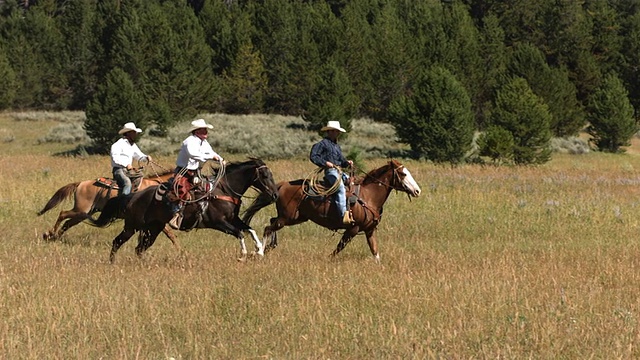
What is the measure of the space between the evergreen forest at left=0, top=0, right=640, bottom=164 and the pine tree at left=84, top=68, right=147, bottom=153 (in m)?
0.08

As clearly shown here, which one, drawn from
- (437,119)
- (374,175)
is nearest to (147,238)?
(374,175)

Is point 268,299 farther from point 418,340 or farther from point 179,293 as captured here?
point 418,340

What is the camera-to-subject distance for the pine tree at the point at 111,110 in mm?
39031

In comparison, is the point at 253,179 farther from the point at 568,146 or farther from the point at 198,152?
the point at 568,146

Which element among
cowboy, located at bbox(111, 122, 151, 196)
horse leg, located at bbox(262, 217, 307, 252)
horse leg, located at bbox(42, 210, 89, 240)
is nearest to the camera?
horse leg, located at bbox(262, 217, 307, 252)

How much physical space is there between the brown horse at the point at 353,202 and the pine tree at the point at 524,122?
28.5 meters

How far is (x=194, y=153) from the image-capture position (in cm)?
1144

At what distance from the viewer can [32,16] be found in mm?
73438

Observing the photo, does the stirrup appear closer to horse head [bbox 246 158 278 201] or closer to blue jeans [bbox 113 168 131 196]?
horse head [bbox 246 158 278 201]

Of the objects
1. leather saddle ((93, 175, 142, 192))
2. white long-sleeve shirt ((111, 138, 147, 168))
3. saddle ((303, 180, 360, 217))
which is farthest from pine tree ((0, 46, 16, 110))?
saddle ((303, 180, 360, 217))

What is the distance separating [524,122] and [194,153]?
31666 millimetres

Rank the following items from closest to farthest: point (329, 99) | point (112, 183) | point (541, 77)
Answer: point (112, 183), point (329, 99), point (541, 77)

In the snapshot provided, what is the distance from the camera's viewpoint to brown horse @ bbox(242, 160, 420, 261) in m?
11.9

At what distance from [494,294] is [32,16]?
75.2m
